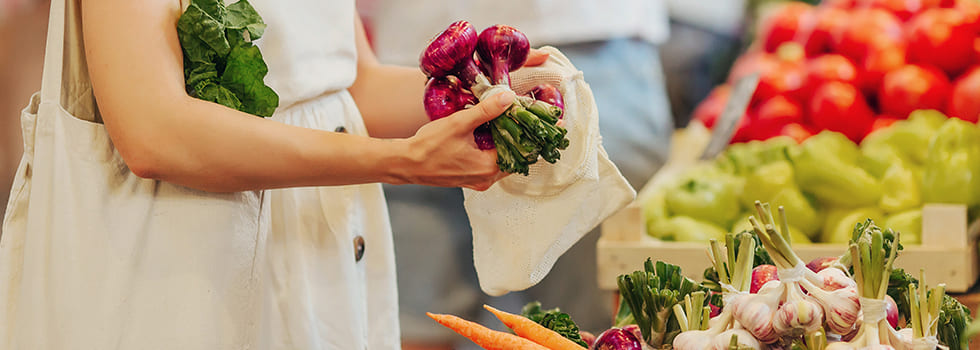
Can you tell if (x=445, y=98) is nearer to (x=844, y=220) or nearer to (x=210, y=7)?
(x=210, y=7)

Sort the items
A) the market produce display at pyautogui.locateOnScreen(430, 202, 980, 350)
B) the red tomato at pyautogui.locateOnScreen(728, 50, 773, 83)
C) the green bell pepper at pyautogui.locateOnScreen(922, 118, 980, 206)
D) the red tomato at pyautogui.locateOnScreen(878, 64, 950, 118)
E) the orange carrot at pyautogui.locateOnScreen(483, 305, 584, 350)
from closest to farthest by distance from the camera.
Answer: the market produce display at pyautogui.locateOnScreen(430, 202, 980, 350)
the orange carrot at pyautogui.locateOnScreen(483, 305, 584, 350)
the green bell pepper at pyautogui.locateOnScreen(922, 118, 980, 206)
the red tomato at pyautogui.locateOnScreen(878, 64, 950, 118)
the red tomato at pyautogui.locateOnScreen(728, 50, 773, 83)

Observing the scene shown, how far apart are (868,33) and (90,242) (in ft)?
6.24

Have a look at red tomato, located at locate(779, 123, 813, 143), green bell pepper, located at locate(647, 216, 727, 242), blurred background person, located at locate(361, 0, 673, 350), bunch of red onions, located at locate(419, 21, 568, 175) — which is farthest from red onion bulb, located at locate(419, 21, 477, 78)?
red tomato, located at locate(779, 123, 813, 143)

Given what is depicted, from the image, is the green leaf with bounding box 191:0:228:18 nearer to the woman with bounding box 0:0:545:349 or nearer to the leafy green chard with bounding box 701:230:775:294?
the woman with bounding box 0:0:545:349

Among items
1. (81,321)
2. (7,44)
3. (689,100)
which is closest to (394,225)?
(7,44)

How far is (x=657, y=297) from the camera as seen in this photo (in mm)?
959

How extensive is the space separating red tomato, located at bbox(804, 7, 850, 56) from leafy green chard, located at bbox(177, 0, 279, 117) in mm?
1753

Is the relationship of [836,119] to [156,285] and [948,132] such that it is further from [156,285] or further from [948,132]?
[156,285]

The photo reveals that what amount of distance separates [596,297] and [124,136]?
162 centimetres

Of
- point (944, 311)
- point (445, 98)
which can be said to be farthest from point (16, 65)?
point (944, 311)

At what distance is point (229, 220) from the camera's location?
1.06 meters

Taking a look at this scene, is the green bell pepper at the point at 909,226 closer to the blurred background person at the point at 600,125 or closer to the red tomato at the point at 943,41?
the red tomato at the point at 943,41

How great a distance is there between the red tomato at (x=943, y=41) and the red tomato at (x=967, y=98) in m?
0.06

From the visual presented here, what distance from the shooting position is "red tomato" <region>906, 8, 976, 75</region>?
1984 mm
